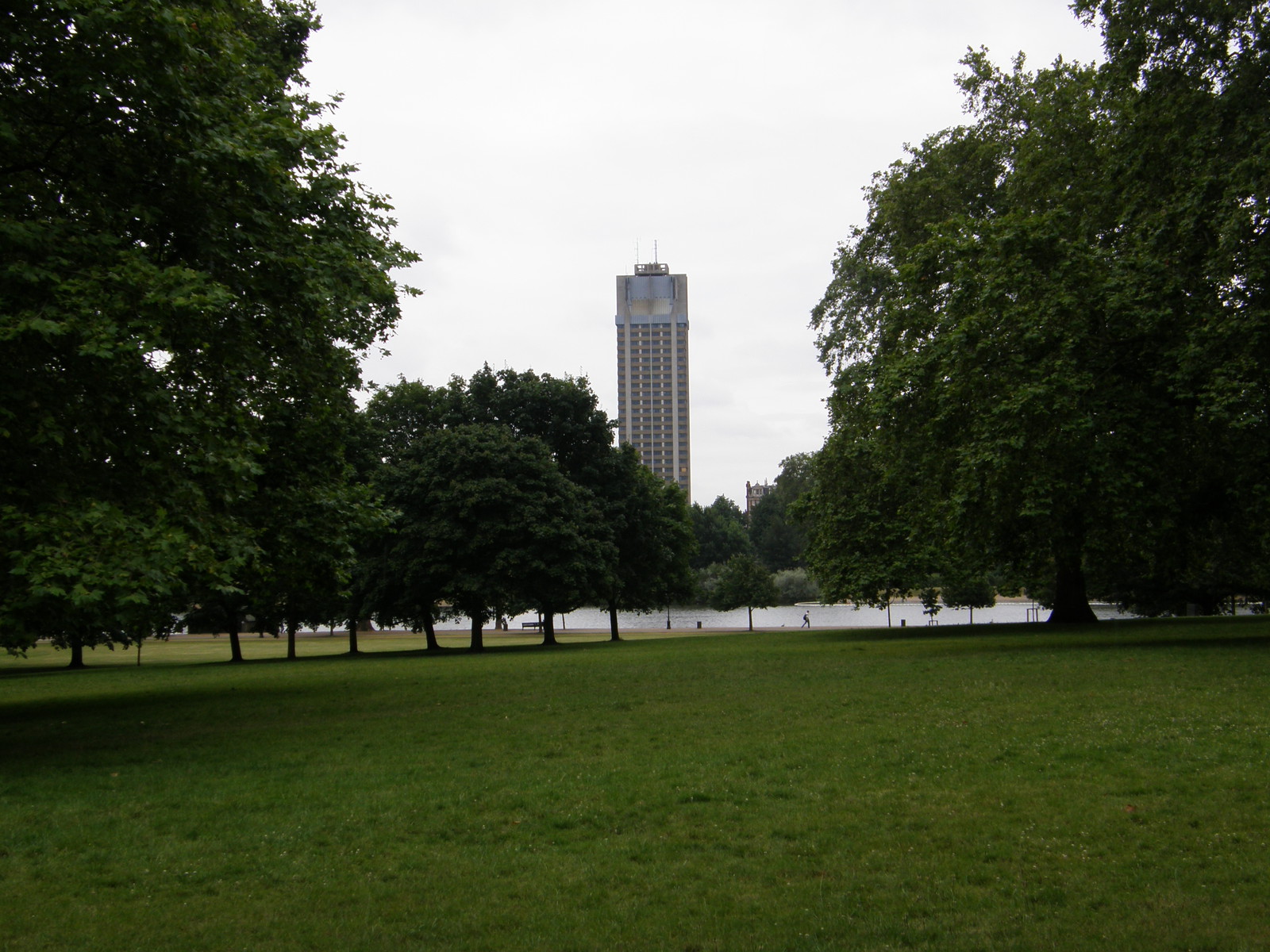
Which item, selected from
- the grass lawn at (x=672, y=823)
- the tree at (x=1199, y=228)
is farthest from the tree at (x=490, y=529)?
the tree at (x=1199, y=228)

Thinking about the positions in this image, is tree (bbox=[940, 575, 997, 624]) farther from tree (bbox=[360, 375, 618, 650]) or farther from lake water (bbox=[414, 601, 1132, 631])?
tree (bbox=[360, 375, 618, 650])

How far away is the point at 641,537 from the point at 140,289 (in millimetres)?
39383

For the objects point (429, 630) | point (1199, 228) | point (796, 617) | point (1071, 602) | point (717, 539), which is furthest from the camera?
point (717, 539)

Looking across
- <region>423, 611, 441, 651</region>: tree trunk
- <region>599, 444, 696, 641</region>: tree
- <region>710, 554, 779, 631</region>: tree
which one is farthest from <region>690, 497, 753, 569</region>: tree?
<region>423, 611, 441, 651</region>: tree trunk

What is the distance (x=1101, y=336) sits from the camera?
2431 centimetres

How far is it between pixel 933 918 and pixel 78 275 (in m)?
12.2

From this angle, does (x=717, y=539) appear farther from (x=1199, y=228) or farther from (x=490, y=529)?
(x=1199, y=228)

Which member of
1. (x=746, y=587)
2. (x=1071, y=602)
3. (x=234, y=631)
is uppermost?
(x=1071, y=602)

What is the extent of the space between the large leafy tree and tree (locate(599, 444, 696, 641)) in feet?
70.9

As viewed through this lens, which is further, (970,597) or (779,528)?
(779,528)

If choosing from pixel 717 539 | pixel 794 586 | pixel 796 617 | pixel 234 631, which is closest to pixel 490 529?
pixel 234 631

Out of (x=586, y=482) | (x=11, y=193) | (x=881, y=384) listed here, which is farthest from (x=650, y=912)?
(x=586, y=482)

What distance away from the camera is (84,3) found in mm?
12250

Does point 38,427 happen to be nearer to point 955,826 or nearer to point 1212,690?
point 955,826
